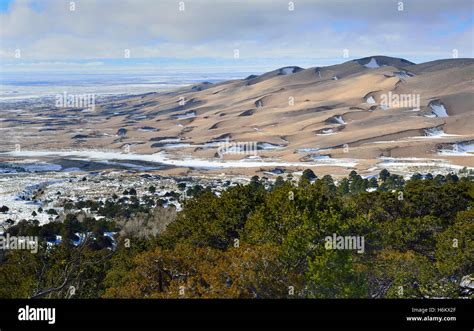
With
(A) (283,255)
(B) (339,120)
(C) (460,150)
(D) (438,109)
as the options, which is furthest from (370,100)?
(A) (283,255)

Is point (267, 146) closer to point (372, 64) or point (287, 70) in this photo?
point (287, 70)

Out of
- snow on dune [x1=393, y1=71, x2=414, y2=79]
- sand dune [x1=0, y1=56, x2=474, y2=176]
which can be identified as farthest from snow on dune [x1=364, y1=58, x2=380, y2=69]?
snow on dune [x1=393, y1=71, x2=414, y2=79]

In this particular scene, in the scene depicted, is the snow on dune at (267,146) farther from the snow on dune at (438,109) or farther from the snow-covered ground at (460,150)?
the snow on dune at (438,109)

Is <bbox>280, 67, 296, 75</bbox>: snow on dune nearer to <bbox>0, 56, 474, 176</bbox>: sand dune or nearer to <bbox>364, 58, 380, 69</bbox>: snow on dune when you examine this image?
<bbox>0, 56, 474, 176</bbox>: sand dune

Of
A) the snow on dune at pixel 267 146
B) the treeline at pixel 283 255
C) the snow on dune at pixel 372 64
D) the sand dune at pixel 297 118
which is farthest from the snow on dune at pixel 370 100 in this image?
Result: the treeline at pixel 283 255
